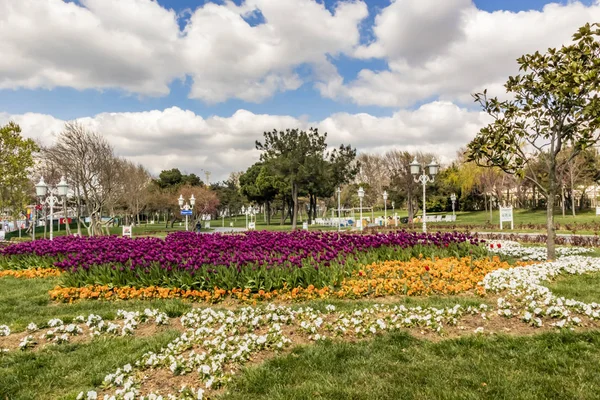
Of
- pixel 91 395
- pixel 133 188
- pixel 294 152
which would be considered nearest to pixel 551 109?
→ pixel 91 395

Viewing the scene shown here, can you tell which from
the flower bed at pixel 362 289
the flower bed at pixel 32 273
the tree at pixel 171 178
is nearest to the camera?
the flower bed at pixel 362 289

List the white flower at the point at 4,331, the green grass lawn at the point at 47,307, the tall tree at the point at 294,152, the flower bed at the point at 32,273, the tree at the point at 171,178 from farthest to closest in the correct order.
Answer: the tree at the point at 171,178
the tall tree at the point at 294,152
the flower bed at the point at 32,273
the green grass lawn at the point at 47,307
the white flower at the point at 4,331

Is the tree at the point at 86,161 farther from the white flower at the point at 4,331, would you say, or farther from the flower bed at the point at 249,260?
the white flower at the point at 4,331

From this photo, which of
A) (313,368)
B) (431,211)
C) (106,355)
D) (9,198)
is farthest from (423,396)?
(431,211)

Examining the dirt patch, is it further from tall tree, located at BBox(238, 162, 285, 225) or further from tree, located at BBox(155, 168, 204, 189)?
tree, located at BBox(155, 168, 204, 189)

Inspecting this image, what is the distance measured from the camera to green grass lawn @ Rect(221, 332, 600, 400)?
3.32m

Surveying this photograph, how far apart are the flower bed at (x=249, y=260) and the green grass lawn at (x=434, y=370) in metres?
3.00

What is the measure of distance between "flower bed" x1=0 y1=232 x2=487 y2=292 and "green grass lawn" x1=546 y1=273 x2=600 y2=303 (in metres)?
2.50

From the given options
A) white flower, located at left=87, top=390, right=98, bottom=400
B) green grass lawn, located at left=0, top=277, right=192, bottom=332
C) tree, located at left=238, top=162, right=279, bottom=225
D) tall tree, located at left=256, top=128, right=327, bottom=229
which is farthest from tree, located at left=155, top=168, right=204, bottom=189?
white flower, located at left=87, top=390, right=98, bottom=400

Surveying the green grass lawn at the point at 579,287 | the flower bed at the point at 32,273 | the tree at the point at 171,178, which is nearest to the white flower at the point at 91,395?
the green grass lawn at the point at 579,287

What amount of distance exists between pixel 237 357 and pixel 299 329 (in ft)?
3.44

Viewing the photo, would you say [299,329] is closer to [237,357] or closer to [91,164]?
[237,357]

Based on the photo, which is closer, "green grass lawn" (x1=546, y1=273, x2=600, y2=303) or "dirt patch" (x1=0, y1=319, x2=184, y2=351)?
"dirt patch" (x1=0, y1=319, x2=184, y2=351)

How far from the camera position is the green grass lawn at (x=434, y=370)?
3.32 meters
